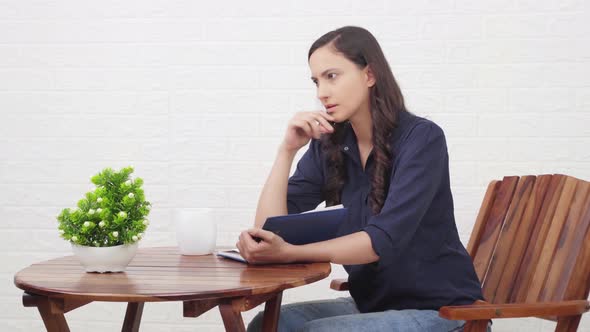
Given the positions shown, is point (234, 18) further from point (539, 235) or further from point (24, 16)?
point (539, 235)

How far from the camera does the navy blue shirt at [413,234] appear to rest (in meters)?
1.91

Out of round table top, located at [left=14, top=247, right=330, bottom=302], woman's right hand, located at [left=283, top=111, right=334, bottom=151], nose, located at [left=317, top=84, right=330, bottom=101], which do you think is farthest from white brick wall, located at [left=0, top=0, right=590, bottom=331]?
round table top, located at [left=14, top=247, right=330, bottom=302]

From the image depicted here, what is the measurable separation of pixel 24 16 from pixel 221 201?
1094mm

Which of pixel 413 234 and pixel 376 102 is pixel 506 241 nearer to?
pixel 413 234

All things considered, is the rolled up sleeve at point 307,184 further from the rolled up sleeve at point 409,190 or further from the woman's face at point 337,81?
the rolled up sleeve at point 409,190

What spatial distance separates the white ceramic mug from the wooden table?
0.40 feet

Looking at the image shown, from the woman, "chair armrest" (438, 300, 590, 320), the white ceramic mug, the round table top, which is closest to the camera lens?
the round table top

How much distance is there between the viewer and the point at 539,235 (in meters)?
2.20

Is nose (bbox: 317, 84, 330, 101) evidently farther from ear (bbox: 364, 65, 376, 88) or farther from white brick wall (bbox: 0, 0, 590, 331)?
white brick wall (bbox: 0, 0, 590, 331)

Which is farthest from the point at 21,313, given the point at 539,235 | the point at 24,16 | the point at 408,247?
the point at 539,235

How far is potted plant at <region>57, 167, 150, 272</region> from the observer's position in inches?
69.5

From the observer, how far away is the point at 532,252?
2205 millimetres

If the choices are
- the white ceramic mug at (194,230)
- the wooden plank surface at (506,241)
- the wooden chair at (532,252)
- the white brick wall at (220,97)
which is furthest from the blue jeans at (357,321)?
the white brick wall at (220,97)

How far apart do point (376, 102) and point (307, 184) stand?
0.35 meters
